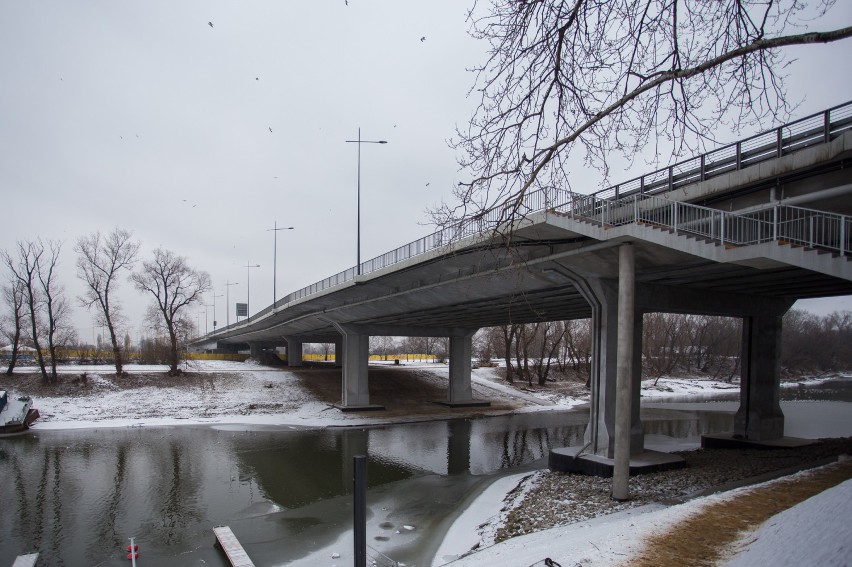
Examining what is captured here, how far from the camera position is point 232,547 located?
12312 mm

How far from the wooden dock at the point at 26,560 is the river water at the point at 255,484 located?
0.22m

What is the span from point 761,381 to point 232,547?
22310 millimetres

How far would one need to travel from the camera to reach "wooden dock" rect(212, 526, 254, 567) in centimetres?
1144

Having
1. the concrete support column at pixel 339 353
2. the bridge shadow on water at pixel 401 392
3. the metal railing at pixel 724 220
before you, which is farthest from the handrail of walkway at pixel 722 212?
the concrete support column at pixel 339 353

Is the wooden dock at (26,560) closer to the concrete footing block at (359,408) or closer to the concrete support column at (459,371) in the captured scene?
the concrete footing block at (359,408)

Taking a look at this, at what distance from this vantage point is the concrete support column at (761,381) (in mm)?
23141

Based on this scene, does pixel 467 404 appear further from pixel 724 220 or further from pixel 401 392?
pixel 724 220

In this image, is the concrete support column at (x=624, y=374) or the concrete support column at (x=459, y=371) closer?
the concrete support column at (x=624, y=374)

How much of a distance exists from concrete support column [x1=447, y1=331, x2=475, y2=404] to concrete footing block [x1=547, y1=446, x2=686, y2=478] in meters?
25.4

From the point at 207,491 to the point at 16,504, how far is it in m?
5.60

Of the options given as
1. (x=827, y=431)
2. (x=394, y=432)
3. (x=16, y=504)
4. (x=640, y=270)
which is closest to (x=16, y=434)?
(x=16, y=504)

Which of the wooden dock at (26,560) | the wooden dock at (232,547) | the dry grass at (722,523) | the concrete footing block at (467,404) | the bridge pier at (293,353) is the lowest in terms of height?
the concrete footing block at (467,404)

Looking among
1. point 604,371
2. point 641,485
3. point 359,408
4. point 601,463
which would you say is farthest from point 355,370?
point 641,485

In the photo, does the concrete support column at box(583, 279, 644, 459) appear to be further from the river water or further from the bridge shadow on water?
the bridge shadow on water
